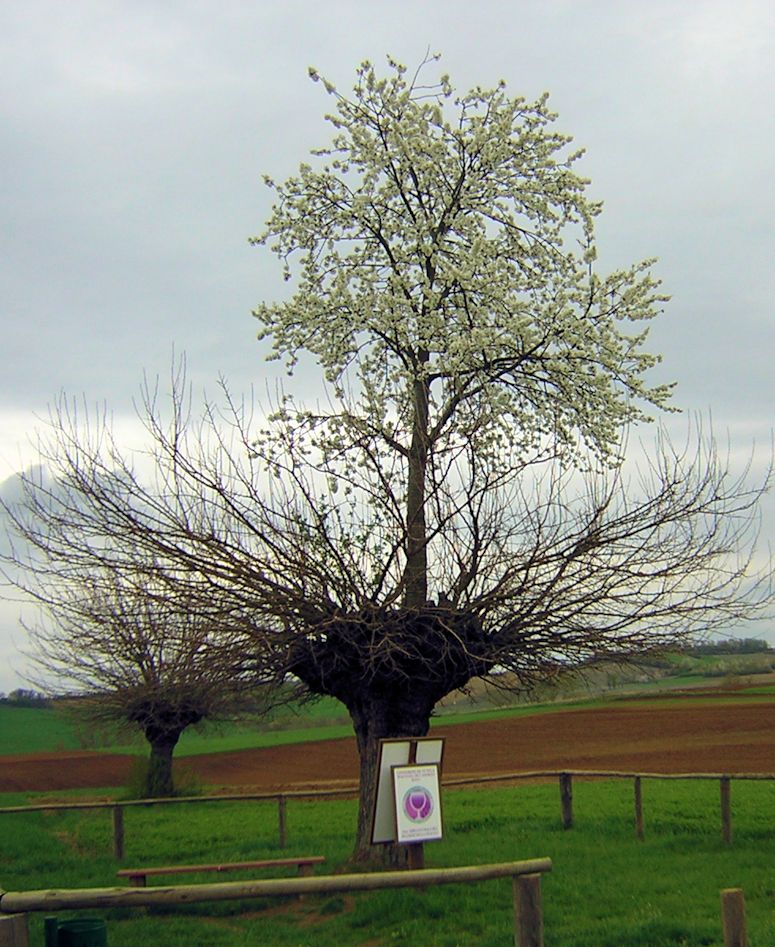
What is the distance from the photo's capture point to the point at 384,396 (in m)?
15.9

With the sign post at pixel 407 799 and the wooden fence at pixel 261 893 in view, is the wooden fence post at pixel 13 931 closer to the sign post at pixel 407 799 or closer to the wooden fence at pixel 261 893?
the wooden fence at pixel 261 893

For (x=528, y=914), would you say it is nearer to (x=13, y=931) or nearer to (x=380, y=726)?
(x=13, y=931)

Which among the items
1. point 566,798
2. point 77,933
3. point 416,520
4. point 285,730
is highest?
point 416,520

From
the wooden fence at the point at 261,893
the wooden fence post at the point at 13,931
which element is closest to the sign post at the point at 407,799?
the wooden fence at the point at 261,893

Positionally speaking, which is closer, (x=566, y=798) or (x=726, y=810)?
(x=726, y=810)

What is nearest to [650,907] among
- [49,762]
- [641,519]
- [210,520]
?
[641,519]

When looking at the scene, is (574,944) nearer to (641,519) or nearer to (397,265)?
(641,519)

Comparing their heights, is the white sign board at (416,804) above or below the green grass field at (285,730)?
above

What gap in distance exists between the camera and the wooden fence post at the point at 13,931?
582 cm

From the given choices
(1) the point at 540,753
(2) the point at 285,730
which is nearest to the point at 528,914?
(1) the point at 540,753

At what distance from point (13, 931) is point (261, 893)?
1.44m

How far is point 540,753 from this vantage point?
4091cm

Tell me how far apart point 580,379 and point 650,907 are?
7147 mm

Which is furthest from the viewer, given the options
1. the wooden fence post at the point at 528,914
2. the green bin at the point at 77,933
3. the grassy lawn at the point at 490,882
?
the grassy lawn at the point at 490,882
